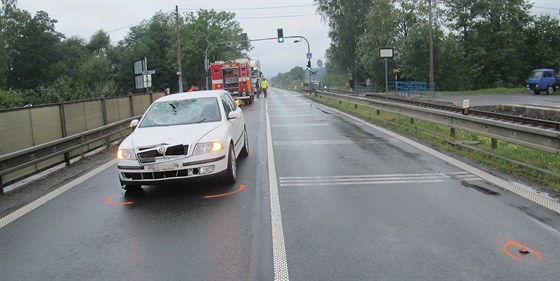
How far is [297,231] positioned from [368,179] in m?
2.91

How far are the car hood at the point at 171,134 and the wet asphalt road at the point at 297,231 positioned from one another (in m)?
0.81

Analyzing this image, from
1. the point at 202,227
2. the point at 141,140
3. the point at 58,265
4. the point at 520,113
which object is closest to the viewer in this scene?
the point at 58,265

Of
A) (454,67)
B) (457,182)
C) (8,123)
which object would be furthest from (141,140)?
(454,67)

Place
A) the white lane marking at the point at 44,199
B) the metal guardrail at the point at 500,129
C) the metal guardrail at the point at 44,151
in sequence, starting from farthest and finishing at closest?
the metal guardrail at the point at 44,151 → the metal guardrail at the point at 500,129 → the white lane marking at the point at 44,199

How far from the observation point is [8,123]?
9.41 metres

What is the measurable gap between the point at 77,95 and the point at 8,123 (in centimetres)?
4227

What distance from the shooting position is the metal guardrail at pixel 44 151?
7938 millimetres

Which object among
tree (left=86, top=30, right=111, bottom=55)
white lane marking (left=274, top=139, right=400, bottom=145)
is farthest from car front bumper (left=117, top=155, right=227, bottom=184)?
tree (left=86, top=30, right=111, bottom=55)

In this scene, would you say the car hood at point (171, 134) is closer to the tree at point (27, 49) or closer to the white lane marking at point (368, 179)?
the white lane marking at point (368, 179)

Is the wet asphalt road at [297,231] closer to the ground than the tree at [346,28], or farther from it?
closer to the ground

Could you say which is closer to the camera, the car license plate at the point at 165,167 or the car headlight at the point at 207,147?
the car license plate at the point at 165,167

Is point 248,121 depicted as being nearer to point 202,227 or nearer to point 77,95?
point 202,227

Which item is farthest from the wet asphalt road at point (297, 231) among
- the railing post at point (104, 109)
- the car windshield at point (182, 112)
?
the railing post at point (104, 109)

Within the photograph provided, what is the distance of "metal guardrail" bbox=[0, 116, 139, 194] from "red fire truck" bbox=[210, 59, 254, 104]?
23.6 meters
